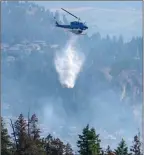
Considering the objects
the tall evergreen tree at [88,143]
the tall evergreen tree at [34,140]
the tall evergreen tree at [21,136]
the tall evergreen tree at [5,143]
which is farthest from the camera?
the tall evergreen tree at [21,136]

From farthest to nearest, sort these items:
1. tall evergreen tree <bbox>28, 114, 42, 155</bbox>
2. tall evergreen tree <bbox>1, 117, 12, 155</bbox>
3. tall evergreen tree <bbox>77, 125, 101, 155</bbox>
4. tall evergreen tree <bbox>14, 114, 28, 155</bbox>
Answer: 1. tall evergreen tree <bbox>14, 114, 28, 155</bbox>
2. tall evergreen tree <bbox>28, 114, 42, 155</bbox>
3. tall evergreen tree <bbox>1, 117, 12, 155</bbox>
4. tall evergreen tree <bbox>77, 125, 101, 155</bbox>

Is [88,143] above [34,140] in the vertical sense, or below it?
below

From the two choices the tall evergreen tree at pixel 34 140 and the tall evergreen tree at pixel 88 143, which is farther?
the tall evergreen tree at pixel 34 140

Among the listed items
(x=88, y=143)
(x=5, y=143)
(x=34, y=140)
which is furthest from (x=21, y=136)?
(x=88, y=143)

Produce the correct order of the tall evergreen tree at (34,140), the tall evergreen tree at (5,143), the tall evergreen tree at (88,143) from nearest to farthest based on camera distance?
the tall evergreen tree at (88,143), the tall evergreen tree at (5,143), the tall evergreen tree at (34,140)

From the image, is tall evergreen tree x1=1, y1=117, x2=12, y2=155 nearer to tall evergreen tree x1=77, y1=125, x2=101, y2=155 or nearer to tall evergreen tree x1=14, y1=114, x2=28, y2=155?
tall evergreen tree x1=14, y1=114, x2=28, y2=155

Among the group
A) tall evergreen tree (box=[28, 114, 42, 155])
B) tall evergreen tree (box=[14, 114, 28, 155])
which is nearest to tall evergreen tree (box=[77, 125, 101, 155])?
tall evergreen tree (box=[28, 114, 42, 155])

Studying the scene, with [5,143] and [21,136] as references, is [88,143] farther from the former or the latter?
→ [5,143]

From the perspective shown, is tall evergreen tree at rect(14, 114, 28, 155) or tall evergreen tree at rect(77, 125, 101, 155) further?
tall evergreen tree at rect(14, 114, 28, 155)

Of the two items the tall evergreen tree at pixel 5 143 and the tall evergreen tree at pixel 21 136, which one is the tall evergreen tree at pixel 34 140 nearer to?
the tall evergreen tree at pixel 21 136

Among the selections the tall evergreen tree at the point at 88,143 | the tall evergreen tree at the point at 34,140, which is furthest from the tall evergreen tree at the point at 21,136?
the tall evergreen tree at the point at 88,143

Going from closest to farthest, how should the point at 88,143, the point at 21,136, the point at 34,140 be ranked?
1. the point at 88,143
2. the point at 21,136
3. the point at 34,140
